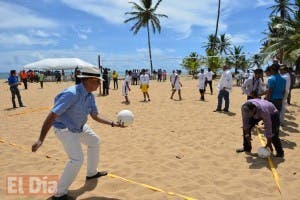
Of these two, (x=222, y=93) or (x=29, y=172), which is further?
(x=222, y=93)

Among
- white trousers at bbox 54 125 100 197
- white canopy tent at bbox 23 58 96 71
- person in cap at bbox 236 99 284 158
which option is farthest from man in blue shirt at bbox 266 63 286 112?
white canopy tent at bbox 23 58 96 71

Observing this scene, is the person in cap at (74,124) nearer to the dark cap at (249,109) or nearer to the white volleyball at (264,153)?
the dark cap at (249,109)

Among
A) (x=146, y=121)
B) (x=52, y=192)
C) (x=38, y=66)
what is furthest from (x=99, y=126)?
(x=38, y=66)

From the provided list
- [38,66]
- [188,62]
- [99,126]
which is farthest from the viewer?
[188,62]

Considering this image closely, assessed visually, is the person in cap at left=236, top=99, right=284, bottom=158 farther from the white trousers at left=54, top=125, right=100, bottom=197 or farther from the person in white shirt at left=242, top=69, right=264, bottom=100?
the white trousers at left=54, top=125, right=100, bottom=197

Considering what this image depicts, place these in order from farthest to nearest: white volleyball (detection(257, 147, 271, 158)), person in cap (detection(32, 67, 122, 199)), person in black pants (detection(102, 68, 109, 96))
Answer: person in black pants (detection(102, 68, 109, 96)) < white volleyball (detection(257, 147, 271, 158)) < person in cap (detection(32, 67, 122, 199))

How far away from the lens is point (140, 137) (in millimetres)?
7699

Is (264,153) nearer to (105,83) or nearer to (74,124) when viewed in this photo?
(74,124)

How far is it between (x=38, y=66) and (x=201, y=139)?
32710 millimetres

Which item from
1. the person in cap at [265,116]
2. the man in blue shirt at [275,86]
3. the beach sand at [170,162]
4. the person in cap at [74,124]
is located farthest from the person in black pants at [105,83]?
the person in cap at [74,124]

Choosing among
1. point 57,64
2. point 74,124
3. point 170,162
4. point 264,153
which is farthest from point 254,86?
point 57,64

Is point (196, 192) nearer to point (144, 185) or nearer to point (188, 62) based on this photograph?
point (144, 185)

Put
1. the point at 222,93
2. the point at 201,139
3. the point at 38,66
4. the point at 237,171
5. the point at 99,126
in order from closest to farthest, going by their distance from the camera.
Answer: the point at 237,171 < the point at 201,139 < the point at 99,126 < the point at 222,93 < the point at 38,66

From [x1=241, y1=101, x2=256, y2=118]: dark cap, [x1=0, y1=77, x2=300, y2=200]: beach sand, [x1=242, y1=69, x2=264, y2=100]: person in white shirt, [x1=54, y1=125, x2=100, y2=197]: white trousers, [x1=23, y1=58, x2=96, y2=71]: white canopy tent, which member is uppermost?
[x1=23, y1=58, x2=96, y2=71]: white canopy tent
